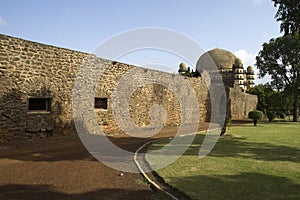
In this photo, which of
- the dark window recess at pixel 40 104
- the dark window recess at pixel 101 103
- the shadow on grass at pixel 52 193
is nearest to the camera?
the shadow on grass at pixel 52 193

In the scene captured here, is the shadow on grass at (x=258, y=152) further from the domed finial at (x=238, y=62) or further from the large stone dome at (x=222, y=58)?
the domed finial at (x=238, y=62)

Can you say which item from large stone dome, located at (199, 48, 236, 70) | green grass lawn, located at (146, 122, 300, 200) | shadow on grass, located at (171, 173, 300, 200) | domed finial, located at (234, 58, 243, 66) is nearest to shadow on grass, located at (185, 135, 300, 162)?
green grass lawn, located at (146, 122, 300, 200)

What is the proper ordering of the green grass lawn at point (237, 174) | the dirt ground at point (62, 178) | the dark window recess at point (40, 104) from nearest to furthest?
the dirt ground at point (62, 178) → the green grass lawn at point (237, 174) → the dark window recess at point (40, 104)

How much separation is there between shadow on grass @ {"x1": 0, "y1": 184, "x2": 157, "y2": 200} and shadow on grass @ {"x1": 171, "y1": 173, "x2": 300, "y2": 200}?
2.61 feet

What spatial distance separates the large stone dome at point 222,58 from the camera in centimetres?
5343

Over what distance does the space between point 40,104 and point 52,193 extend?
6.49 metres

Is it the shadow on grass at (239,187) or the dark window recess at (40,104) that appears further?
the dark window recess at (40,104)

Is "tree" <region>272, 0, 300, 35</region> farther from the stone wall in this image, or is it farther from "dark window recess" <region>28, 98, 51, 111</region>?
the stone wall

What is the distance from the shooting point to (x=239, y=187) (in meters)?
5.12

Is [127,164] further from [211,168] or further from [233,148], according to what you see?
[233,148]

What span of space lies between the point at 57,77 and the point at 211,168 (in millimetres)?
7034

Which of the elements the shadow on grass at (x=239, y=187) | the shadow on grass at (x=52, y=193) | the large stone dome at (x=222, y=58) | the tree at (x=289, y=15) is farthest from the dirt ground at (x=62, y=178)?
the large stone dome at (x=222, y=58)

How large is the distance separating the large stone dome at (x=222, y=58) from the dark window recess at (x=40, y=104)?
45.1 metres

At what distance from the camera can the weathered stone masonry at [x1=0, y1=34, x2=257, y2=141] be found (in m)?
9.30
